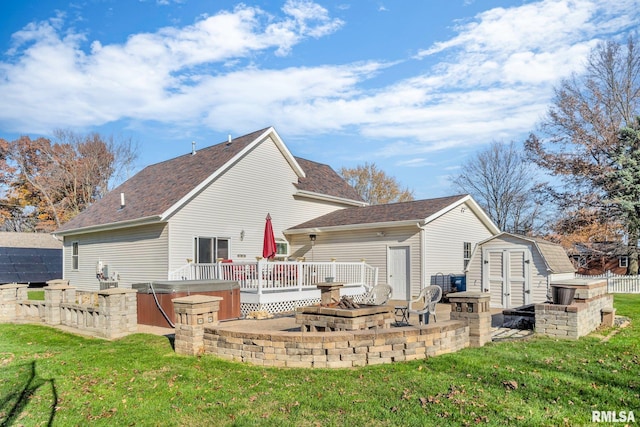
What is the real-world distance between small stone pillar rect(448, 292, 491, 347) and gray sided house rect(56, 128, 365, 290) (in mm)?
9431

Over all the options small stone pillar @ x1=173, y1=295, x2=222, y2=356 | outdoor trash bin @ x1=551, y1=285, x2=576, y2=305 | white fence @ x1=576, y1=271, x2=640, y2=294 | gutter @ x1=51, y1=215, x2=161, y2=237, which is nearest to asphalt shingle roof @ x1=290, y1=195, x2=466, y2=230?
gutter @ x1=51, y1=215, x2=161, y2=237

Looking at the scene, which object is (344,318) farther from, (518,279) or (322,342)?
(518,279)

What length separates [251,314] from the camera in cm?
1109

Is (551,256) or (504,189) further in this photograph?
(504,189)

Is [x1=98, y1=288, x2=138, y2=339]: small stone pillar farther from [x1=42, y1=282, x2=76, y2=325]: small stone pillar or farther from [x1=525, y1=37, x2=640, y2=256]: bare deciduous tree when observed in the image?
[x1=525, y1=37, x2=640, y2=256]: bare deciduous tree

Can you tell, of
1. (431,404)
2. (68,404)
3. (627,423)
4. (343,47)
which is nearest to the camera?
(627,423)

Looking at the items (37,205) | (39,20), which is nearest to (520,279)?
(39,20)

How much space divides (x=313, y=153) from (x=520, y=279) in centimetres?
2427

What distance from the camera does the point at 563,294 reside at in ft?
29.3

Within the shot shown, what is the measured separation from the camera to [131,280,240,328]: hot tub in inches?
387

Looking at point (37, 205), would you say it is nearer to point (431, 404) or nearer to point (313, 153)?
point (313, 153)

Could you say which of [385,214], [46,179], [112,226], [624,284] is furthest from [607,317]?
[46,179]

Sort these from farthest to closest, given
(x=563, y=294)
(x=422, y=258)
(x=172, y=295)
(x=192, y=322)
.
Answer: (x=422, y=258) → (x=172, y=295) → (x=563, y=294) → (x=192, y=322)

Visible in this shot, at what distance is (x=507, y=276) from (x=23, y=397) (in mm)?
10570
